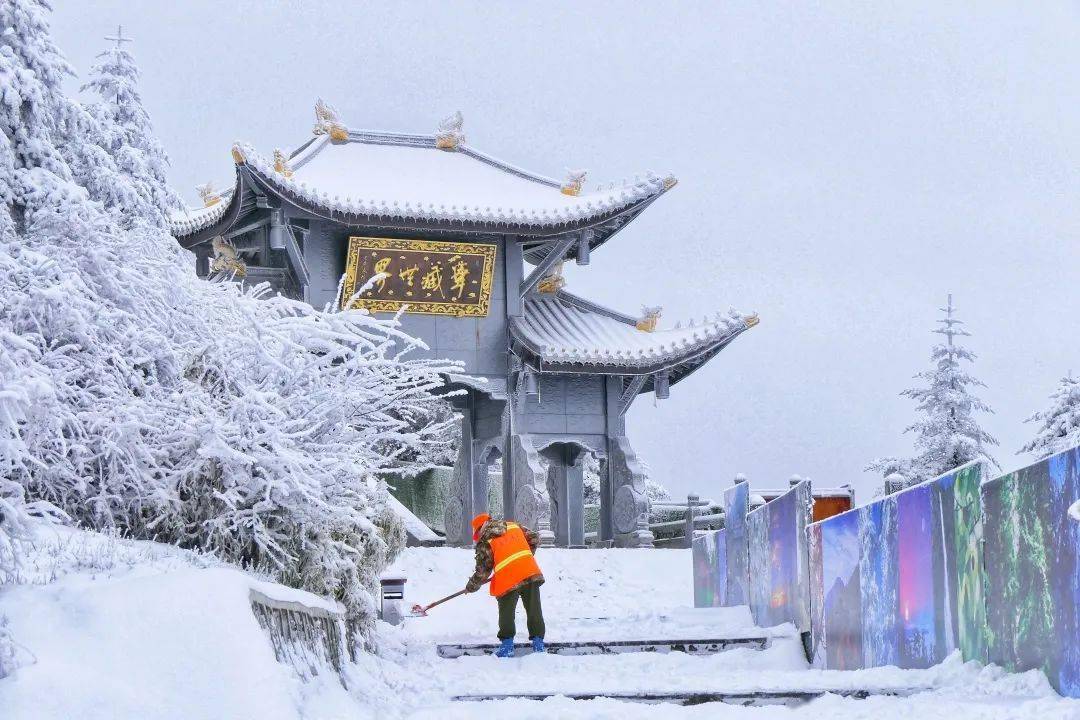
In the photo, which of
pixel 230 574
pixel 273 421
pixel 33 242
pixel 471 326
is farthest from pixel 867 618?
pixel 471 326

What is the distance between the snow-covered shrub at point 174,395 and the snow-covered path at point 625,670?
1268 mm

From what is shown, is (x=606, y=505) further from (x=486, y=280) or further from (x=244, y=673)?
(x=244, y=673)

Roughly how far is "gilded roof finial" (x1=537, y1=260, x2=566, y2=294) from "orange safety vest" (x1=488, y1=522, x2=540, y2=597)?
15189 mm

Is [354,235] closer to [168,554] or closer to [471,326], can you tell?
[471,326]

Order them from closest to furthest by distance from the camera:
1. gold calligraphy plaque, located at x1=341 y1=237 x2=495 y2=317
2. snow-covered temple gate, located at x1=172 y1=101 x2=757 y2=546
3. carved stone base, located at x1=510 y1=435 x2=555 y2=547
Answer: carved stone base, located at x1=510 y1=435 x2=555 y2=547 < snow-covered temple gate, located at x1=172 y1=101 x2=757 y2=546 < gold calligraphy plaque, located at x1=341 y1=237 x2=495 y2=317

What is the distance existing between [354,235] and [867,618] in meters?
16.7

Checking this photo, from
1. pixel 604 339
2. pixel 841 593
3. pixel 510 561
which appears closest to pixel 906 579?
pixel 841 593

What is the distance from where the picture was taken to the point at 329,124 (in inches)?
1150

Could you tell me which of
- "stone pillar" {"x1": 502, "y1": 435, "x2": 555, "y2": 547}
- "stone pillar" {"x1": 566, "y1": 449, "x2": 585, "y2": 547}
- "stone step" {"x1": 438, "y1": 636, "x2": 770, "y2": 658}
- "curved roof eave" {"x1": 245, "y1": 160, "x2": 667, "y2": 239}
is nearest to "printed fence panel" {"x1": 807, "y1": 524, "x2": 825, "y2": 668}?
"stone step" {"x1": 438, "y1": 636, "x2": 770, "y2": 658}

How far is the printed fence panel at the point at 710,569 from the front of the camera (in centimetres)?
1738

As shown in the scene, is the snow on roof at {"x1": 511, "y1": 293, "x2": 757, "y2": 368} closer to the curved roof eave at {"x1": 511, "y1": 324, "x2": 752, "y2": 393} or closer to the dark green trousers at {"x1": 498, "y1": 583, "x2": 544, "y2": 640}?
the curved roof eave at {"x1": 511, "y1": 324, "x2": 752, "y2": 393}

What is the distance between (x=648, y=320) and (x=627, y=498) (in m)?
3.53

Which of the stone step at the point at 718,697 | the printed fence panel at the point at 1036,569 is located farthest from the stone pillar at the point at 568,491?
the printed fence panel at the point at 1036,569

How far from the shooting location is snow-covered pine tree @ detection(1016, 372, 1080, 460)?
93.6 feet
